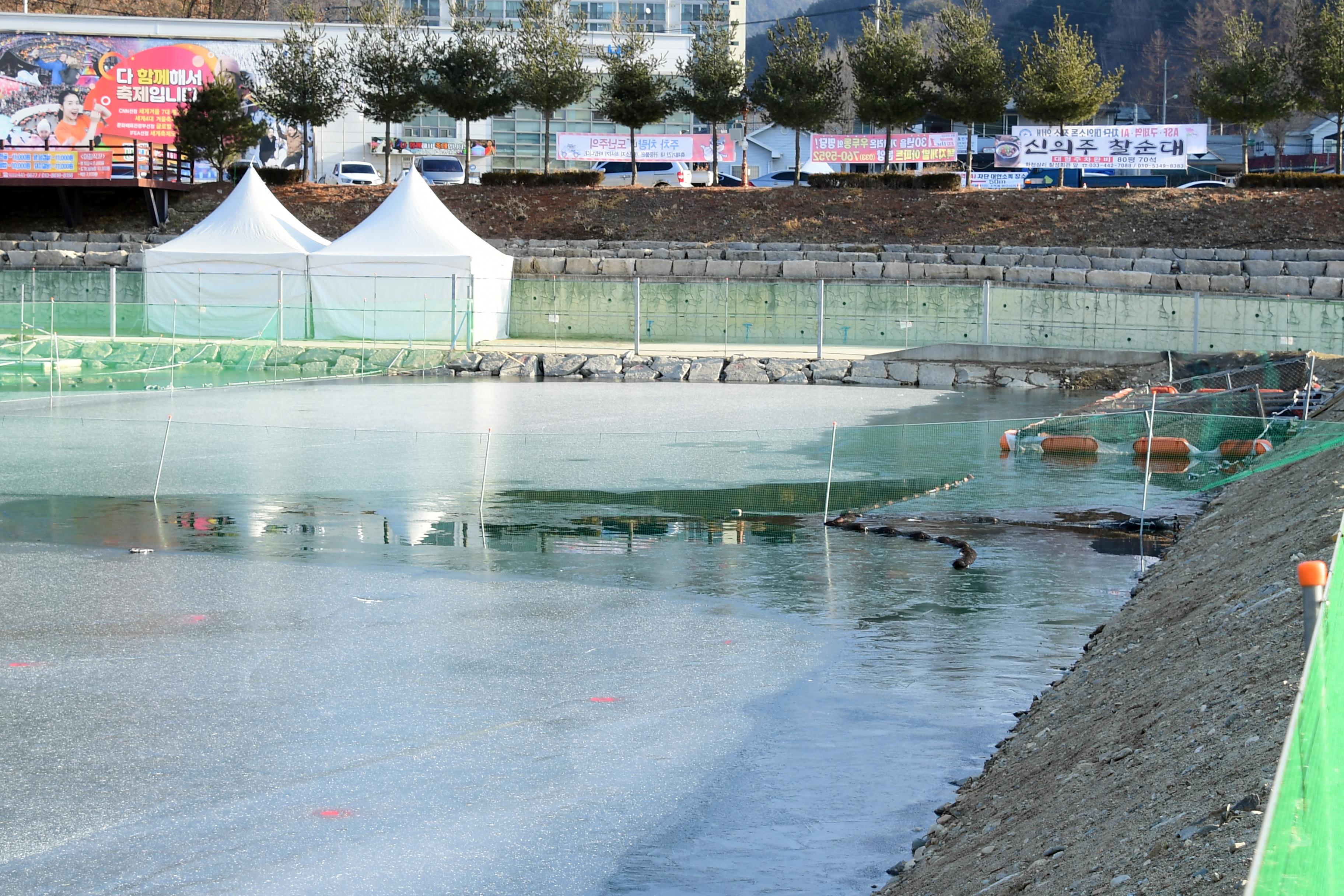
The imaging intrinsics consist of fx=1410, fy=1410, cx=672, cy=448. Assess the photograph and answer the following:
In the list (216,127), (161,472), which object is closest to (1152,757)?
(161,472)

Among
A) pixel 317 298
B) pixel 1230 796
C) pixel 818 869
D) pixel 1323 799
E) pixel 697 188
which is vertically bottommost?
pixel 818 869

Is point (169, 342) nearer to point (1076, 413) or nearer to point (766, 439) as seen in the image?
point (766, 439)

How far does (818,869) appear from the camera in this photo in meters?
6.16

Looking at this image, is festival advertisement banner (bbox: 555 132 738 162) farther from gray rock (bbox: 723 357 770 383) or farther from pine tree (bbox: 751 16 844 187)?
gray rock (bbox: 723 357 770 383)

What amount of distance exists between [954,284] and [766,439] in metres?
15.4

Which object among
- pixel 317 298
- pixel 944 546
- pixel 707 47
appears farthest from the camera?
pixel 707 47

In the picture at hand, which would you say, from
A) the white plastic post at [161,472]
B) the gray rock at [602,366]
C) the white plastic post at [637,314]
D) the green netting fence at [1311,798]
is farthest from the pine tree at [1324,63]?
the green netting fence at [1311,798]

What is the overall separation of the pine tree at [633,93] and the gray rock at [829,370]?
61.0ft

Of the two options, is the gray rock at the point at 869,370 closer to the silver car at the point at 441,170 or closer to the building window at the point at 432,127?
the silver car at the point at 441,170

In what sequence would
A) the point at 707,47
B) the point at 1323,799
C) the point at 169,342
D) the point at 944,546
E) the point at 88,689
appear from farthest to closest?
1. the point at 707,47
2. the point at 169,342
3. the point at 944,546
4. the point at 88,689
5. the point at 1323,799

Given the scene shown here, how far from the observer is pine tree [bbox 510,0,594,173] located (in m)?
50.2

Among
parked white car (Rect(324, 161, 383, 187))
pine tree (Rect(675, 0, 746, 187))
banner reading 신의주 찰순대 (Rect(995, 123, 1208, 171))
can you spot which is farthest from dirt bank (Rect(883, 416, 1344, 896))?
parked white car (Rect(324, 161, 383, 187))

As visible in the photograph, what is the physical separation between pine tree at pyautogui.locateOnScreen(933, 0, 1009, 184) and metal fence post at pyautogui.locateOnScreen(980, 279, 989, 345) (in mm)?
15617

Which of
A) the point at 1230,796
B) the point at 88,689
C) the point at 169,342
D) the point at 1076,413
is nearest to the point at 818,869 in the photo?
the point at 1230,796
